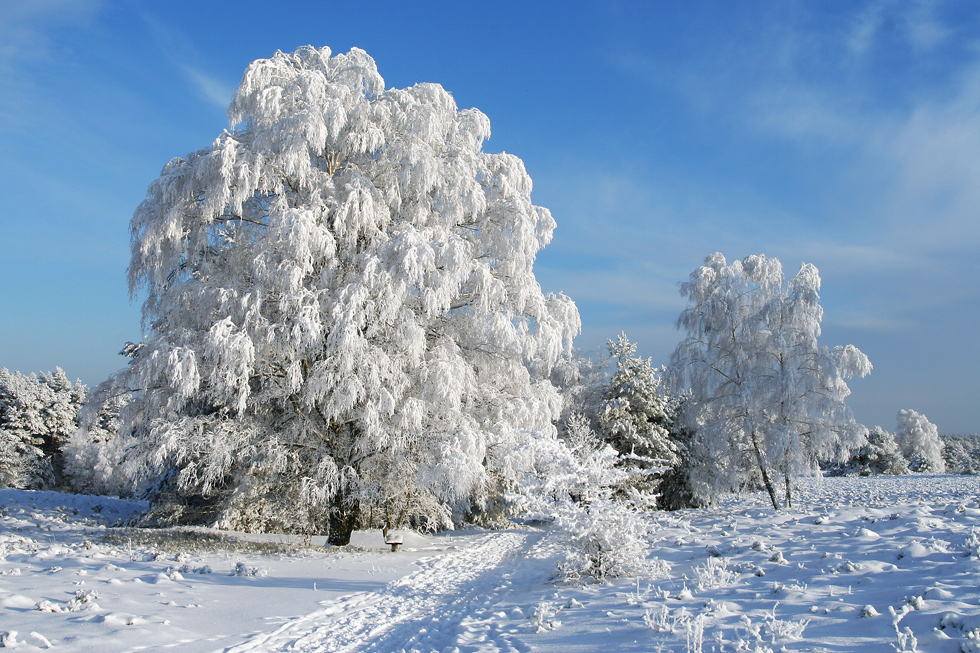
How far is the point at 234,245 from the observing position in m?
12.3

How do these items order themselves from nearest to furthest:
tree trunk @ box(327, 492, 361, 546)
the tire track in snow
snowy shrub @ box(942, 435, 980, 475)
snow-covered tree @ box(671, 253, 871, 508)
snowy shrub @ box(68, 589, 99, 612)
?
the tire track in snow < snowy shrub @ box(68, 589, 99, 612) < tree trunk @ box(327, 492, 361, 546) < snow-covered tree @ box(671, 253, 871, 508) < snowy shrub @ box(942, 435, 980, 475)

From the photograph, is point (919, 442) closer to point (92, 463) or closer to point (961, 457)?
point (961, 457)

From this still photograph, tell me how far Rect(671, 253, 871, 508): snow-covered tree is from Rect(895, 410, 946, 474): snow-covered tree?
156 ft

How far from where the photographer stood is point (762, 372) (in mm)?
17109

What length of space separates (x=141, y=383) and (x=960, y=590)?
11701 millimetres

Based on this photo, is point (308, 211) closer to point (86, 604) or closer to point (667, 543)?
point (86, 604)

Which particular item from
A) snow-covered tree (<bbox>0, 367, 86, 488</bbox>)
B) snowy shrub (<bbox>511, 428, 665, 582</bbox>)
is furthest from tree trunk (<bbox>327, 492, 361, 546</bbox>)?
snow-covered tree (<bbox>0, 367, 86, 488</bbox>)

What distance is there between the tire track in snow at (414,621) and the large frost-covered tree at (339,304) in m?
3.06

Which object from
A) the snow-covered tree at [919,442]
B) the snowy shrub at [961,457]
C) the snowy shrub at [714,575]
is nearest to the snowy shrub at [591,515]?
the snowy shrub at [714,575]

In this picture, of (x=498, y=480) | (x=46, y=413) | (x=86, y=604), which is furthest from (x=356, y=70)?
(x=46, y=413)

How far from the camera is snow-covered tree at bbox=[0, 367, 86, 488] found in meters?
36.9

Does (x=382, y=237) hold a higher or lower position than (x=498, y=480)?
higher

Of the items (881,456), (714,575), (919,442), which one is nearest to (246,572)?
(714,575)

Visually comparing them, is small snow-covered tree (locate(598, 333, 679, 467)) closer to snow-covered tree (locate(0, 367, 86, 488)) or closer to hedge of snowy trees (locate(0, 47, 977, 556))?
hedge of snowy trees (locate(0, 47, 977, 556))
